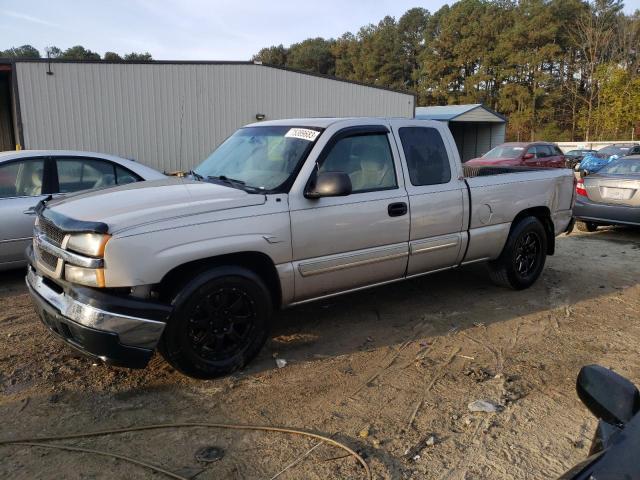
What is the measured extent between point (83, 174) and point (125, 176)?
1.62 ft

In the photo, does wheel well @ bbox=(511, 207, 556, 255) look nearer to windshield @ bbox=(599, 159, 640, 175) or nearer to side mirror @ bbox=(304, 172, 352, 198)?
side mirror @ bbox=(304, 172, 352, 198)

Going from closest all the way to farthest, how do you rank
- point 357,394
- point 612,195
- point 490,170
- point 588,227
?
point 357,394 → point 490,170 → point 612,195 → point 588,227

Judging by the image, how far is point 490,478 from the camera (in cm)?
271

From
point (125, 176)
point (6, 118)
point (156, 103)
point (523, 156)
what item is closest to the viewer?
point (125, 176)

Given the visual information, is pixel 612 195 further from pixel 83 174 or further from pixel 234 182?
pixel 83 174

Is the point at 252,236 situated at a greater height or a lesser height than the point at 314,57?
lesser

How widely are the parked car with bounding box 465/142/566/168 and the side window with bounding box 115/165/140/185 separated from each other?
14.2 metres

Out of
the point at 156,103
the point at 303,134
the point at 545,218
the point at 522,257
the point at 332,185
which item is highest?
the point at 156,103

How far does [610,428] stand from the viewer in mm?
1683

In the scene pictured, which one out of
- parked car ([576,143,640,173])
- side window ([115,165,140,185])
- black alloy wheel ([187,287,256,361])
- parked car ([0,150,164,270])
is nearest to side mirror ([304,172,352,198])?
black alloy wheel ([187,287,256,361])

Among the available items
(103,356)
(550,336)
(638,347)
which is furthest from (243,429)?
(638,347)

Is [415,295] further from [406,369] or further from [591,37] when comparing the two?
[591,37]

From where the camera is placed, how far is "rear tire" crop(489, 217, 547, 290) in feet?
18.8

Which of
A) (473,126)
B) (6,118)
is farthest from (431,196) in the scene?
(473,126)
